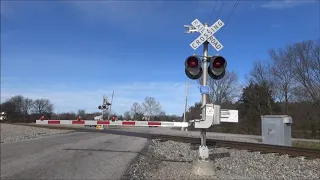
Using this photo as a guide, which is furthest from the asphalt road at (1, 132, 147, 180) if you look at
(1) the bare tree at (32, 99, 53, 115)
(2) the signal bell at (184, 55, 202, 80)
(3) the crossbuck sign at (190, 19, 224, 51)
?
(1) the bare tree at (32, 99, 53, 115)

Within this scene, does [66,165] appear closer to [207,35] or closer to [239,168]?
[239,168]

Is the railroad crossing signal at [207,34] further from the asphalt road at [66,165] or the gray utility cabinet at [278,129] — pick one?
the gray utility cabinet at [278,129]

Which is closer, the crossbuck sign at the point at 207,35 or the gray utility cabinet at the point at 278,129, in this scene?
the crossbuck sign at the point at 207,35

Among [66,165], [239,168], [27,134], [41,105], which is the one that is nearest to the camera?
[239,168]

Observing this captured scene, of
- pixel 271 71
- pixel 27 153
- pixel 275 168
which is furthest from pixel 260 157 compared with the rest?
pixel 271 71

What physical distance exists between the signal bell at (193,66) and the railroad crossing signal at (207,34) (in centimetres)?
52

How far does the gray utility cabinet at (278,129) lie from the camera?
19375 mm

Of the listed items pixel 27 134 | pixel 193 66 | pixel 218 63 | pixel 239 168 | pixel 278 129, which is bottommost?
pixel 27 134

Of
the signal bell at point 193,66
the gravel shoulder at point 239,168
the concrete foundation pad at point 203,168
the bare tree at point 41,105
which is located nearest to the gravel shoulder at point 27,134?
the gravel shoulder at point 239,168

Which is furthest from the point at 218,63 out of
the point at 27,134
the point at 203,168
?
the point at 27,134

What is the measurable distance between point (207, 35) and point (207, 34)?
0.03 metres

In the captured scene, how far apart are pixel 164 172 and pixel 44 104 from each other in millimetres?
155780

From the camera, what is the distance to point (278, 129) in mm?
20031

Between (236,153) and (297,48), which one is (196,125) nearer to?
(236,153)
